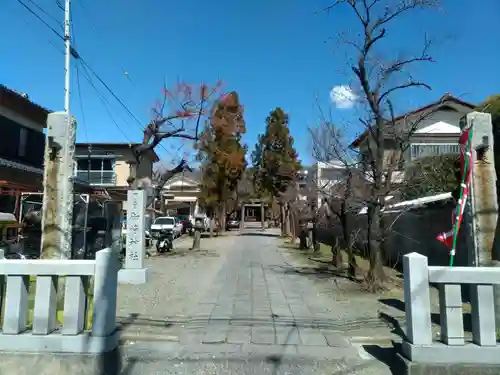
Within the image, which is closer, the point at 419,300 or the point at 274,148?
the point at 419,300

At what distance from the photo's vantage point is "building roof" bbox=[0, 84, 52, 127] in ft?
57.5

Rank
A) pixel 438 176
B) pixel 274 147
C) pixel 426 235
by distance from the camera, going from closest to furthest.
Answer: pixel 426 235, pixel 438 176, pixel 274 147

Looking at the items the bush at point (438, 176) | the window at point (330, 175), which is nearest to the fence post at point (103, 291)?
the window at point (330, 175)

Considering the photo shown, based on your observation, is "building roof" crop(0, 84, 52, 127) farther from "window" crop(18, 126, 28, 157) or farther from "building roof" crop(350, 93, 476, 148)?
"building roof" crop(350, 93, 476, 148)

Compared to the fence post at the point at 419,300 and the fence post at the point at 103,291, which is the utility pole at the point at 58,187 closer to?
the fence post at the point at 103,291

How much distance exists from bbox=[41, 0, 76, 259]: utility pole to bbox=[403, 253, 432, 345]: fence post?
5315 millimetres

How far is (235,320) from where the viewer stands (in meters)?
6.88

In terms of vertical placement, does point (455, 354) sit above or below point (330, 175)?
below

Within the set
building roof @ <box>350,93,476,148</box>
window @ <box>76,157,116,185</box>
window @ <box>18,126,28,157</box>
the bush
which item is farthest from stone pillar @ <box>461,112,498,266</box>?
window @ <box>76,157,116,185</box>

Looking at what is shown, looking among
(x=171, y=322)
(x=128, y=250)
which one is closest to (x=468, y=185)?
(x=171, y=322)

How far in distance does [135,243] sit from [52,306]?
6.54 meters

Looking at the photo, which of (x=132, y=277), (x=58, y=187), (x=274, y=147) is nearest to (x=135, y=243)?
(x=132, y=277)

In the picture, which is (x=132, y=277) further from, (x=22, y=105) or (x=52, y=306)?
(x=22, y=105)

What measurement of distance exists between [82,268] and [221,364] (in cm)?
186
